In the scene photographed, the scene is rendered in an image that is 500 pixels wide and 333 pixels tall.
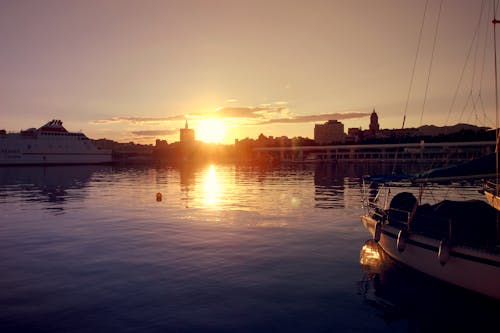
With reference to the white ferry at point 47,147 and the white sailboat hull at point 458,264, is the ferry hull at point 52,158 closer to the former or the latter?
the white ferry at point 47,147

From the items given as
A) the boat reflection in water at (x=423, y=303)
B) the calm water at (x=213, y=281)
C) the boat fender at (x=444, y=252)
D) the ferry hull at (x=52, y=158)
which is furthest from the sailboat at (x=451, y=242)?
the ferry hull at (x=52, y=158)

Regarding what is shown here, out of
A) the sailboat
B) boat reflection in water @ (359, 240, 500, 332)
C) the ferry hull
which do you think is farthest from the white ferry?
boat reflection in water @ (359, 240, 500, 332)

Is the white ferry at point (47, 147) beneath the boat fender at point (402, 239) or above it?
above

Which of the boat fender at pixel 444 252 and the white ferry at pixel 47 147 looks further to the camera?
the white ferry at pixel 47 147

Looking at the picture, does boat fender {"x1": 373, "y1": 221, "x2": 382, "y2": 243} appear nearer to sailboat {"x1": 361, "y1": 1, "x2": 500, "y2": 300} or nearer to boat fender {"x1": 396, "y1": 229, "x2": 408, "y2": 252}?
sailboat {"x1": 361, "y1": 1, "x2": 500, "y2": 300}

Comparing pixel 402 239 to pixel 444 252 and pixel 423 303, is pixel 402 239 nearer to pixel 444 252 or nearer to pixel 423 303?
pixel 444 252

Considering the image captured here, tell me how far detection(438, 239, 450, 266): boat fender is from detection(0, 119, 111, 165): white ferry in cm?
15989

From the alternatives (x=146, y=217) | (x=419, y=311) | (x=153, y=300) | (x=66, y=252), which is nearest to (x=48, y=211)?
(x=146, y=217)

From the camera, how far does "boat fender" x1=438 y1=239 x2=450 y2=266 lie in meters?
14.5

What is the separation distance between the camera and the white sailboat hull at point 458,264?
13.4 m

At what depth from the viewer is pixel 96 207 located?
38031mm

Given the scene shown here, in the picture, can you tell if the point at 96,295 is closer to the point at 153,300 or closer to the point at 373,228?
the point at 153,300

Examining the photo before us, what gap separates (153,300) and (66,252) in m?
9.38

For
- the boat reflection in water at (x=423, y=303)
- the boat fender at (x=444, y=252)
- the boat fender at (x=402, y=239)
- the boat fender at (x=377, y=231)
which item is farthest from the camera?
the boat fender at (x=377, y=231)
